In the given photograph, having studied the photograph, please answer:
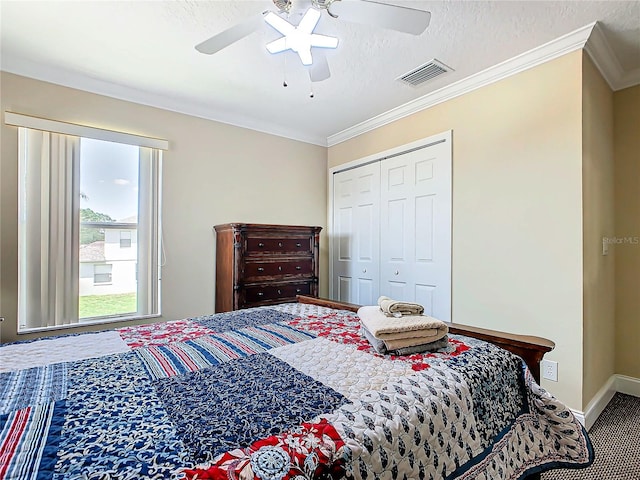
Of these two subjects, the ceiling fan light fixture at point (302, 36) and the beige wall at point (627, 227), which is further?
the beige wall at point (627, 227)

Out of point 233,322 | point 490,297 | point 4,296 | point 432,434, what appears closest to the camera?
point 432,434

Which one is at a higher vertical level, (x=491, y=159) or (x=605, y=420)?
(x=491, y=159)

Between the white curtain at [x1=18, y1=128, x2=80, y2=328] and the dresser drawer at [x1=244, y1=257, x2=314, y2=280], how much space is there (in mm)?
1399

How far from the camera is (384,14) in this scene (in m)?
1.54

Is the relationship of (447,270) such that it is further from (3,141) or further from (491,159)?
(3,141)

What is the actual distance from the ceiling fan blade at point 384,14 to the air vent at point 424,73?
39.8 inches

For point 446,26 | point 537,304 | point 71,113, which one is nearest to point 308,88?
point 446,26

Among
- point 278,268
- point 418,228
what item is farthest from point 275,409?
point 418,228

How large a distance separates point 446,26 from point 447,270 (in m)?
1.84

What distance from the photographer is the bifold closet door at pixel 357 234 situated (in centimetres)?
366

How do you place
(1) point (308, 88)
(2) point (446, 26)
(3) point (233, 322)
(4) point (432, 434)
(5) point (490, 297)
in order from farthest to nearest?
(1) point (308, 88)
(5) point (490, 297)
(2) point (446, 26)
(3) point (233, 322)
(4) point (432, 434)

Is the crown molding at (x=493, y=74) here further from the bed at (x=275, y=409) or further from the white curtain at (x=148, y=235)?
the white curtain at (x=148, y=235)

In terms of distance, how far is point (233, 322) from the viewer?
1.80 meters

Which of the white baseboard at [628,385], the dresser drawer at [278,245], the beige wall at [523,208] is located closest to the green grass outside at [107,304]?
the dresser drawer at [278,245]
